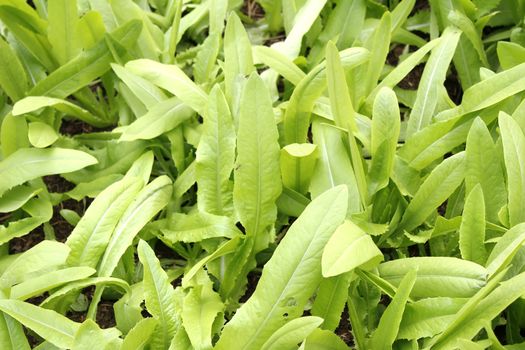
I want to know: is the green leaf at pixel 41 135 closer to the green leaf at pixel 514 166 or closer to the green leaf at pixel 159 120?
the green leaf at pixel 159 120

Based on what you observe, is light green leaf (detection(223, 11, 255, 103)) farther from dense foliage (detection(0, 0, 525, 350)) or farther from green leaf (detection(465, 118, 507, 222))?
green leaf (detection(465, 118, 507, 222))

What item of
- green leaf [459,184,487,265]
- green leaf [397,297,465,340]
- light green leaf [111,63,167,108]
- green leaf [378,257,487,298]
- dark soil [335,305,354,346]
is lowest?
dark soil [335,305,354,346]

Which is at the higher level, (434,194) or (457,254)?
(434,194)

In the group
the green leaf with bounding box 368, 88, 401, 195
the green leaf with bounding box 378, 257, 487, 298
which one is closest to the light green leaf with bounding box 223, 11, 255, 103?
the green leaf with bounding box 368, 88, 401, 195

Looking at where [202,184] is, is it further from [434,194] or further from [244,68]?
[434,194]

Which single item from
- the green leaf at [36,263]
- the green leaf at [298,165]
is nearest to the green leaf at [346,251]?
the green leaf at [298,165]

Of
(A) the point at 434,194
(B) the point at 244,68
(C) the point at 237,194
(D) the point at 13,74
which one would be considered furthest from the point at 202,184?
(D) the point at 13,74

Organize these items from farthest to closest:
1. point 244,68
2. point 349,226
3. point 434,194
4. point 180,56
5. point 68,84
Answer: point 180,56
point 68,84
point 244,68
point 434,194
point 349,226
